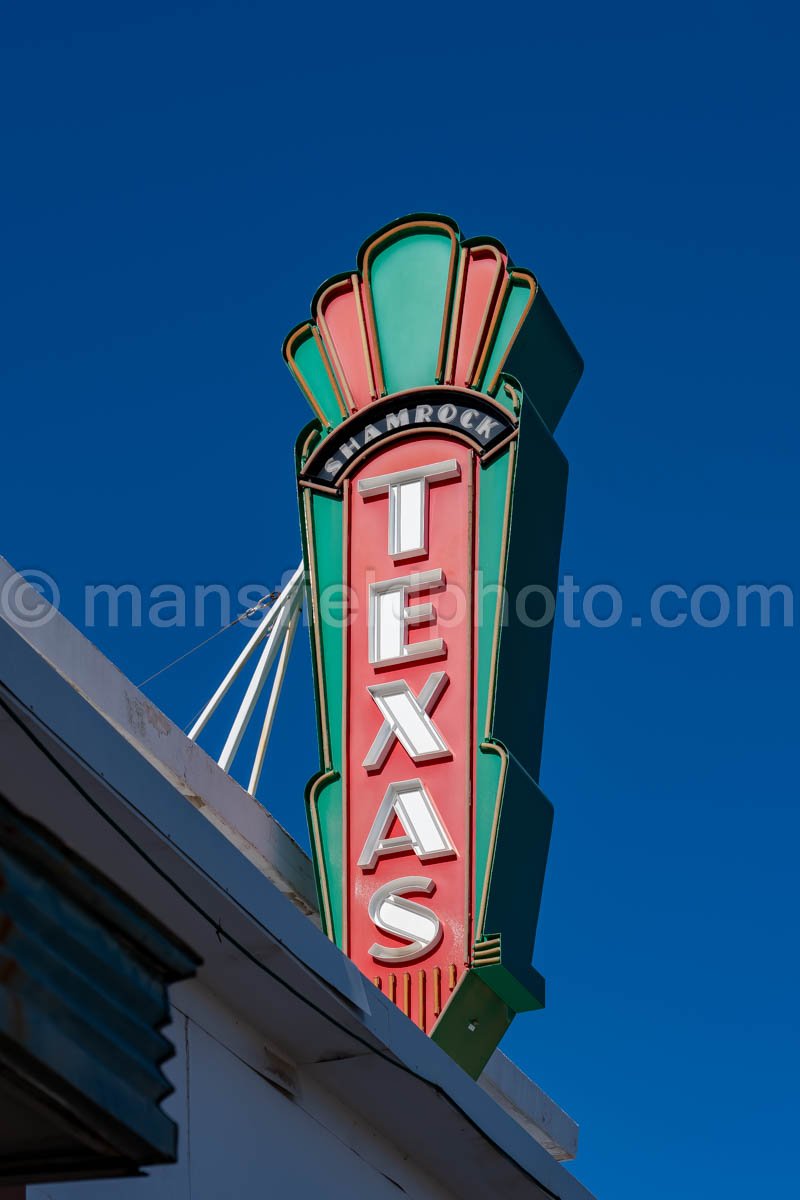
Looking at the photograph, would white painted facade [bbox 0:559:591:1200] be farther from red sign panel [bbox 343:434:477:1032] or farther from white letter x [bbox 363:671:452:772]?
white letter x [bbox 363:671:452:772]

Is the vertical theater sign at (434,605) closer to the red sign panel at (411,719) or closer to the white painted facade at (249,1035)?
the red sign panel at (411,719)

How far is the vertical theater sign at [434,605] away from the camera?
9734mm

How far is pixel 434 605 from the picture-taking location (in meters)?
10.8

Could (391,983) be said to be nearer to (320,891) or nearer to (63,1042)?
(320,891)

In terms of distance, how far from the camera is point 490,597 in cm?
1059

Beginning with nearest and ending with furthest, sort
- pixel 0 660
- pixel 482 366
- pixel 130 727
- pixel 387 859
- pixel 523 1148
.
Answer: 1. pixel 0 660
2. pixel 523 1148
3. pixel 130 727
4. pixel 387 859
5. pixel 482 366

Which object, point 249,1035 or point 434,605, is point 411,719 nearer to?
point 434,605

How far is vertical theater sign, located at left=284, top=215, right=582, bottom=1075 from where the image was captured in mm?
9734

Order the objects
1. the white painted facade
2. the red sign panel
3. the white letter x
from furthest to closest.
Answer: the white letter x → the red sign panel → the white painted facade

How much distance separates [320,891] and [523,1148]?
2920 mm

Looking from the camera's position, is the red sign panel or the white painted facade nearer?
the white painted facade

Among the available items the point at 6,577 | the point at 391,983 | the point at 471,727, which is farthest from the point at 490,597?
the point at 6,577

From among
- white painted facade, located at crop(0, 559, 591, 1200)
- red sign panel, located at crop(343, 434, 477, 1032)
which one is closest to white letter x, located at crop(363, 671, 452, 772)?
red sign panel, located at crop(343, 434, 477, 1032)

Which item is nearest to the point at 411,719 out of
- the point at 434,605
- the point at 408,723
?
the point at 408,723
